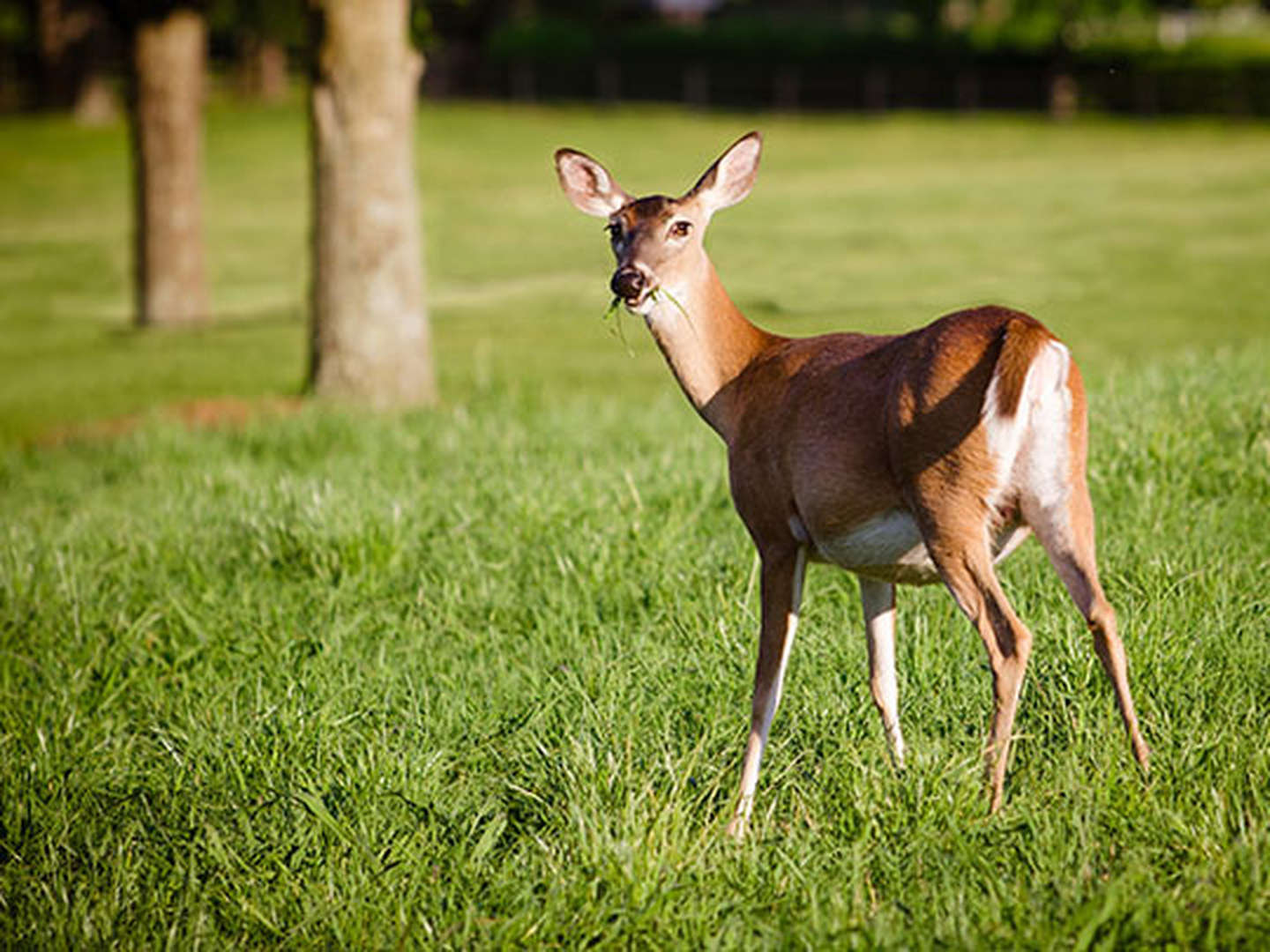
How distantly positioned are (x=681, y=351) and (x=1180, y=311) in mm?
13307

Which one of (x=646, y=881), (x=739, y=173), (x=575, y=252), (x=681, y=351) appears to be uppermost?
(x=739, y=173)

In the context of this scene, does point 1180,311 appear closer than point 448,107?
Yes

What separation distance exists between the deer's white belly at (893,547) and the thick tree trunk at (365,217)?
800cm

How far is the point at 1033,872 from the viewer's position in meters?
3.95

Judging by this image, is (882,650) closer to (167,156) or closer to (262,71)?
(167,156)

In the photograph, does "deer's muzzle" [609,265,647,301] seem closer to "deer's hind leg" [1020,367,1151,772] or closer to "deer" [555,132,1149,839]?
"deer" [555,132,1149,839]

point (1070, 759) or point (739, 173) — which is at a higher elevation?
point (739, 173)

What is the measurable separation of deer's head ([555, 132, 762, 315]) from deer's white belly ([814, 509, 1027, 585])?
36.4 inches

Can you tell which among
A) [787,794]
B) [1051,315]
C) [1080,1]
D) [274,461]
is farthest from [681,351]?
[1080,1]

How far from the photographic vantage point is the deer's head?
4785mm

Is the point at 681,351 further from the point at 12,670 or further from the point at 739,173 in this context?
the point at 12,670

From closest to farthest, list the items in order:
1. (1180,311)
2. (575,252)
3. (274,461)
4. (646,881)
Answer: (646,881) < (274,461) < (1180,311) < (575,252)

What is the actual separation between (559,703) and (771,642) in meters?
0.96

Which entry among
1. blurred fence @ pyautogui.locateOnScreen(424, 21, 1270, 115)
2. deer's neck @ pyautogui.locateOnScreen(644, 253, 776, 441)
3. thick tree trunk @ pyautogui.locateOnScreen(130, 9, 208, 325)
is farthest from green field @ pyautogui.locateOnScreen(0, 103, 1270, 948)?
blurred fence @ pyautogui.locateOnScreen(424, 21, 1270, 115)
